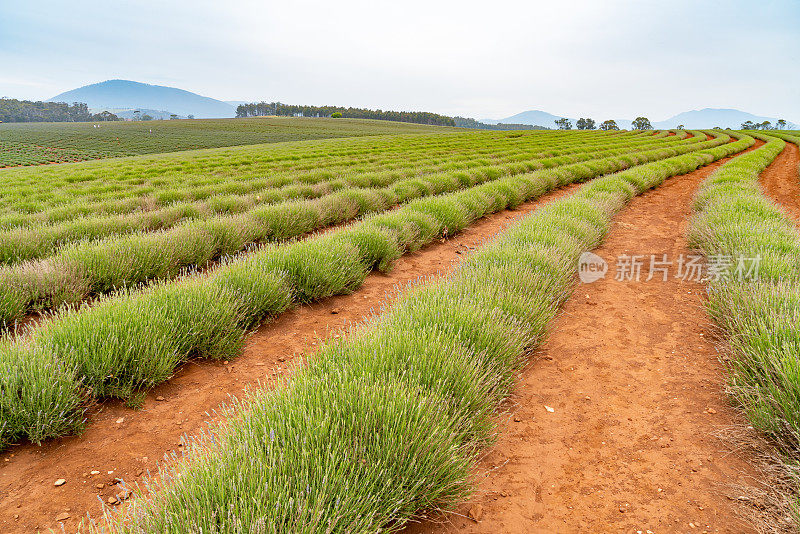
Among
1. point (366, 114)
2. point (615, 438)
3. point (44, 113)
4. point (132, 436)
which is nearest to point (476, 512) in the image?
point (615, 438)

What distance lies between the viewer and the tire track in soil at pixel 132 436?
200 centimetres

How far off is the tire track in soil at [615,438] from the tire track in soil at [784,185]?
609 cm

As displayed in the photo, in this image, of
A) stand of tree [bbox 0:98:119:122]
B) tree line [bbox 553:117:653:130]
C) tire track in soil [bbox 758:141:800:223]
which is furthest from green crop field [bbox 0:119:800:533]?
stand of tree [bbox 0:98:119:122]

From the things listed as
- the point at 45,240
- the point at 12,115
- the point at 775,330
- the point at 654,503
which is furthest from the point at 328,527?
the point at 12,115

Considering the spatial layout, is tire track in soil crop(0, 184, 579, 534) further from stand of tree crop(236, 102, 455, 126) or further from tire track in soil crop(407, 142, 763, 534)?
stand of tree crop(236, 102, 455, 126)

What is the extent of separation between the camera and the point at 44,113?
132 m

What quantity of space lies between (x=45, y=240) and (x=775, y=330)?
824cm

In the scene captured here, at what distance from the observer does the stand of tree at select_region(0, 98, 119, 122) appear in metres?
124

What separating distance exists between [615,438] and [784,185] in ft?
49.7

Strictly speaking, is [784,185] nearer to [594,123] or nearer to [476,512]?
[476,512]

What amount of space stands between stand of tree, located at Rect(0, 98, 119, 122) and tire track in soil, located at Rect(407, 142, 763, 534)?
509 ft

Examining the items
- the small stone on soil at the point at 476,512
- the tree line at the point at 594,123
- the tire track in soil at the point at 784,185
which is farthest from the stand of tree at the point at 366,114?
the small stone on soil at the point at 476,512

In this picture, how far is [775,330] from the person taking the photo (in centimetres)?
272

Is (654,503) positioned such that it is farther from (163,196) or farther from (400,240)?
(163,196)
